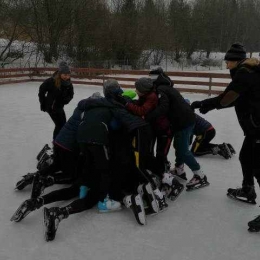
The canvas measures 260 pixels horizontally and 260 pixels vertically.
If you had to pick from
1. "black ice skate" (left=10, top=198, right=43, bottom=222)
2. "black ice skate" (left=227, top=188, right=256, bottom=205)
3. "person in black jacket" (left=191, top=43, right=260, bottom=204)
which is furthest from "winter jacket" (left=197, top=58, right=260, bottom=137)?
"black ice skate" (left=10, top=198, right=43, bottom=222)

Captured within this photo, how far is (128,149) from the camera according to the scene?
3377mm

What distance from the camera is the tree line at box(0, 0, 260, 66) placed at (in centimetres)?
2370

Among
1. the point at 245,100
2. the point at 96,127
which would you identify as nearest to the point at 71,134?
the point at 96,127

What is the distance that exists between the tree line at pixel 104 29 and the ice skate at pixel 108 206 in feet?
69.6

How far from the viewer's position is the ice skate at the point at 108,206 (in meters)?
3.40

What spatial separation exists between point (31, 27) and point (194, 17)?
25124 mm

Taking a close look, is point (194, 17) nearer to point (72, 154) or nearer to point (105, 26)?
point (105, 26)

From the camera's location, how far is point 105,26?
90.4 feet

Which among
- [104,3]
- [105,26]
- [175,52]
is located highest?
[104,3]

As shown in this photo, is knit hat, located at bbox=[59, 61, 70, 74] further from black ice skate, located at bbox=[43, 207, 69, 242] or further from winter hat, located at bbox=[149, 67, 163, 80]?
black ice skate, located at bbox=[43, 207, 69, 242]

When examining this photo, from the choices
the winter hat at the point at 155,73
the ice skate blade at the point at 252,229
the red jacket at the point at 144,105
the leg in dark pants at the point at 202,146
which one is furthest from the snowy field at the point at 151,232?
the winter hat at the point at 155,73

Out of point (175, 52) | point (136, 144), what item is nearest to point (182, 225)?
point (136, 144)

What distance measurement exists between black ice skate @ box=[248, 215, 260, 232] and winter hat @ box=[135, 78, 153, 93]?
5.10 feet

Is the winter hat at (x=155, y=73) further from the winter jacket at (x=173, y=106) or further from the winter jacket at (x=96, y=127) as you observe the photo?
the winter jacket at (x=96, y=127)
